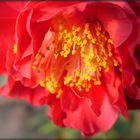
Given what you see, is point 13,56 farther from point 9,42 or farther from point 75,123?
point 75,123

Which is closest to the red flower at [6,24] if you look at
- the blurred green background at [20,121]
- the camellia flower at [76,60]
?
the camellia flower at [76,60]

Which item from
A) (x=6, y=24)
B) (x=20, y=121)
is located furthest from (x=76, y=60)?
(x=20, y=121)

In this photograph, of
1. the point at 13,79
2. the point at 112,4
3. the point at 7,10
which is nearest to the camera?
the point at 112,4

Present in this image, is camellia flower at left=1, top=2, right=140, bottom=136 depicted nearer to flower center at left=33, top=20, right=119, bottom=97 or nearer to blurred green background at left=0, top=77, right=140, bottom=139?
flower center at left=33, top=20, right=119, bottom=97

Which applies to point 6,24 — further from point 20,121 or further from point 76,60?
point 20,121

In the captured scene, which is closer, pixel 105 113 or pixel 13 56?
pixel 13 56

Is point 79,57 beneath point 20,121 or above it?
above

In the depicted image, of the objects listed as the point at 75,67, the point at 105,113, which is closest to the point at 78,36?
the point at 75,67

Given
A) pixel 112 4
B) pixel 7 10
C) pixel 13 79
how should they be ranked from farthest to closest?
pixel 13 79 → pixel 7 10 → pixel 112 4

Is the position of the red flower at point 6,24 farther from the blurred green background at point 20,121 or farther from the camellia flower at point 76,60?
the blurred green background at point 20,121
